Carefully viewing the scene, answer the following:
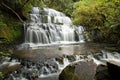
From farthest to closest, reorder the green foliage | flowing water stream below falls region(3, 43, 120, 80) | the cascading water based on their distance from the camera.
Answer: the cascading water → the green foliage → flowing water stream below falls region(3, 43, 120, 80)

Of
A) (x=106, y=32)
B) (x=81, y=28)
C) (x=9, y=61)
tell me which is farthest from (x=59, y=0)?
(x=9, y=61)

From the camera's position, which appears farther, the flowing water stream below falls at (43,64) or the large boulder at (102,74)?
the flowing water stream below falls at (43,64)

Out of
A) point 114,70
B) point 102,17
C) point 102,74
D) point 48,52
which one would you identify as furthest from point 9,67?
point 102,17

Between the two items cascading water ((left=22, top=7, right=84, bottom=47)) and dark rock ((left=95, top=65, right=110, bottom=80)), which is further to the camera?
cascading water ((left=22, top=7, right=84, bottom=47))

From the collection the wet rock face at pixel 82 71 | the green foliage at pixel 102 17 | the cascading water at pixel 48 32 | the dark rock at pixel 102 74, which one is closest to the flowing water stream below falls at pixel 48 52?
the cascading water at pixel 48 32

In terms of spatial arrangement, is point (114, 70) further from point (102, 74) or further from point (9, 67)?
point (9, 67)

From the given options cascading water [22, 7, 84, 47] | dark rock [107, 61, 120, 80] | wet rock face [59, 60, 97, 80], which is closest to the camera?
dark rock [107, 61, 120, 80]

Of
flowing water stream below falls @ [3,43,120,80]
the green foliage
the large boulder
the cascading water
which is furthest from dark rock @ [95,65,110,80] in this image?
the cascading water

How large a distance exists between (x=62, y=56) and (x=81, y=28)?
7.26 m

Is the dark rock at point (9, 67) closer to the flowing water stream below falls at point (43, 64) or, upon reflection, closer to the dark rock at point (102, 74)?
the flowing water stream below falls at point (43, 64)

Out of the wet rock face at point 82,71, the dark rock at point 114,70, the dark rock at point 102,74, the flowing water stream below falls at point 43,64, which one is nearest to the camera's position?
the dark rock at point 114,70

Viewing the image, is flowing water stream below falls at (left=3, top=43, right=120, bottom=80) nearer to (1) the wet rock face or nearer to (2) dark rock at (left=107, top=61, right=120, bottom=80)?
(1) the wet rock face

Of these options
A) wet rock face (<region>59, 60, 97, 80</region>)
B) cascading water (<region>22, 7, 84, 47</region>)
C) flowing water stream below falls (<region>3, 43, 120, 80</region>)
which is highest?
cascading water (<region>22, 7, 84, 47</region>)

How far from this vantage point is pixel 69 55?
992 cm
